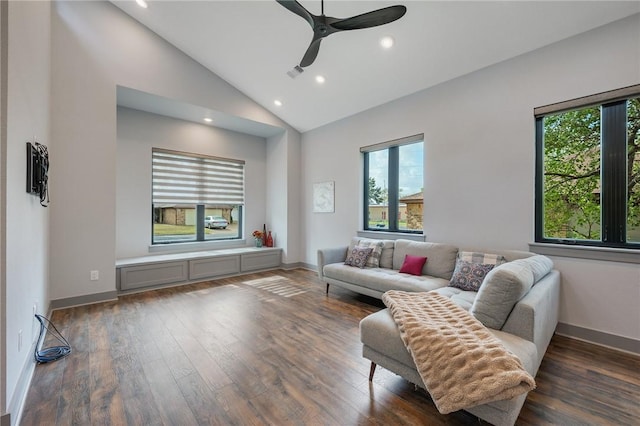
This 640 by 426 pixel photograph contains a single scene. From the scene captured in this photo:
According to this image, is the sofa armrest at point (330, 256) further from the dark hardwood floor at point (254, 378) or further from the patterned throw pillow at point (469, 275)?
the patterned throw pillow at point (469, 275)

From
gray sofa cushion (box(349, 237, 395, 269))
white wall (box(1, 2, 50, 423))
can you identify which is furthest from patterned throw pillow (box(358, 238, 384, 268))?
white wall (box(1, 2, 50, 423))

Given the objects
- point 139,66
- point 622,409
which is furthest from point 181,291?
point 622,409

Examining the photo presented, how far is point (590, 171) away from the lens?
2863 millimetres

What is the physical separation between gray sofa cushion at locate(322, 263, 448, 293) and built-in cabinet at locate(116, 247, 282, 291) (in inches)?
78.9

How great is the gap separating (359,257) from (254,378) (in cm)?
246

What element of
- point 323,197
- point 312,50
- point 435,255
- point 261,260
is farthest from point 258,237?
point 312,50

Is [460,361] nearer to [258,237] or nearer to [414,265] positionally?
[414,265]

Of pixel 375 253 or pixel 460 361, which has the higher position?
pixel 375 253

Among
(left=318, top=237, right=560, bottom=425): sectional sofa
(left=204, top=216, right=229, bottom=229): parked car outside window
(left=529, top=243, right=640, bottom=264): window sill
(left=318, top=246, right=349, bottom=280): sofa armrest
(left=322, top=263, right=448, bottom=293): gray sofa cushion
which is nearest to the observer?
(left=318, top=237, right=560, bottom=425): sectional sofa

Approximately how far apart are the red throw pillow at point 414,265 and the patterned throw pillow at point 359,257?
60 centimetres

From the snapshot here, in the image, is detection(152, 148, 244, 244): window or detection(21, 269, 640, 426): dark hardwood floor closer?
detection(21, 269, 640, 426): dark hardwood floor

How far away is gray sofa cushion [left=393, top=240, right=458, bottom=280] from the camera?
354 cm

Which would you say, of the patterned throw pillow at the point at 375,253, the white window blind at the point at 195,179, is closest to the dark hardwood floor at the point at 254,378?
the patterned throw pillow at the point at 375,253

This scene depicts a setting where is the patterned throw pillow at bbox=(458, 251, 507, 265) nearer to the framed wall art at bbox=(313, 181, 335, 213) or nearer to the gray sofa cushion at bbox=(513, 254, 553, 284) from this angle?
the gray sofa cushion at bbox=(513, 254, 553, 284)
